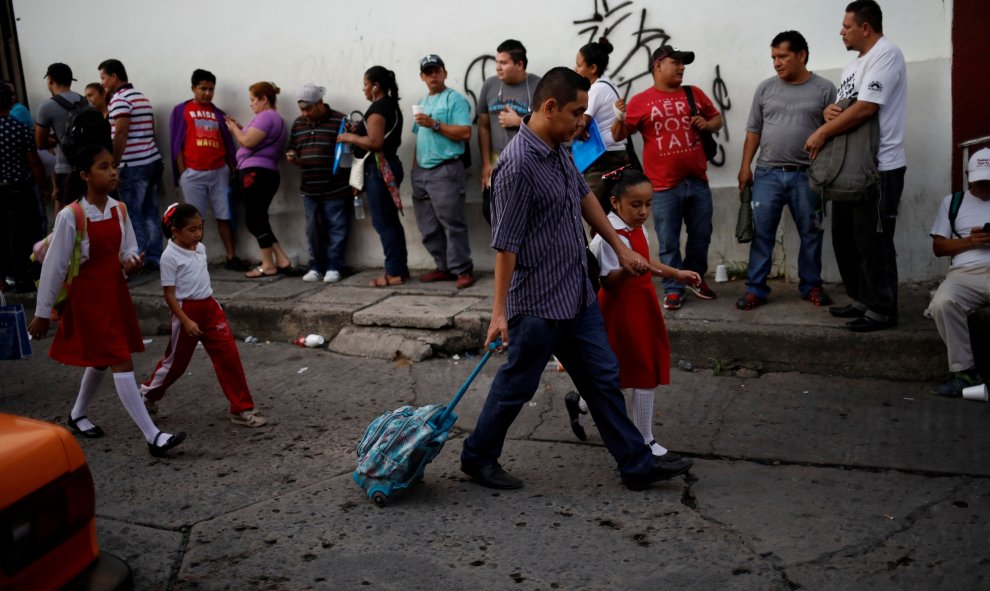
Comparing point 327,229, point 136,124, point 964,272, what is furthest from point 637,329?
point 136,124

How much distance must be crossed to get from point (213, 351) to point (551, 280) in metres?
2.19

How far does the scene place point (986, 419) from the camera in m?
4.97

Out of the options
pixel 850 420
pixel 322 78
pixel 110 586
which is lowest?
pixel 850 420

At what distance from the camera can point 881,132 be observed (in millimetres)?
5906

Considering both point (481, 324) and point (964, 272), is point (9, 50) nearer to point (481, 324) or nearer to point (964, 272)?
point (481, 324)

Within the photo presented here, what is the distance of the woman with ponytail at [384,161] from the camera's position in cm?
778

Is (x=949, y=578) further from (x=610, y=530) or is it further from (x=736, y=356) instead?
(x=736, y=356)

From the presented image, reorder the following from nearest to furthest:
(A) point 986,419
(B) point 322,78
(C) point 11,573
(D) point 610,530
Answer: (C) point 11,573 < (D) point 610,530 < (A) point 986,419 < (B) point 322,78

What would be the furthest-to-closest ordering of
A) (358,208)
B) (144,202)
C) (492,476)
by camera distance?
1. (144,202)
2. (358,208)
3. (492,476)

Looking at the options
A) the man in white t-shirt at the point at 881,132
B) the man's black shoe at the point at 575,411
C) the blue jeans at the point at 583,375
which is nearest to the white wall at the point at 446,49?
the man in white t-shirt at the point at 881,132

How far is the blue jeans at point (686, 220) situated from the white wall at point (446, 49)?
0.57 meters

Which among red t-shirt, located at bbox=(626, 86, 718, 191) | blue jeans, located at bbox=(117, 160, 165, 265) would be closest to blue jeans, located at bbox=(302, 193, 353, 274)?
blue jeans, located at bbox=(117, 160, 165, 265)

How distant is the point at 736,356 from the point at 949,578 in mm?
2761

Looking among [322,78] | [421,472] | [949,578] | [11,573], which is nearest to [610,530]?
[421,472]
